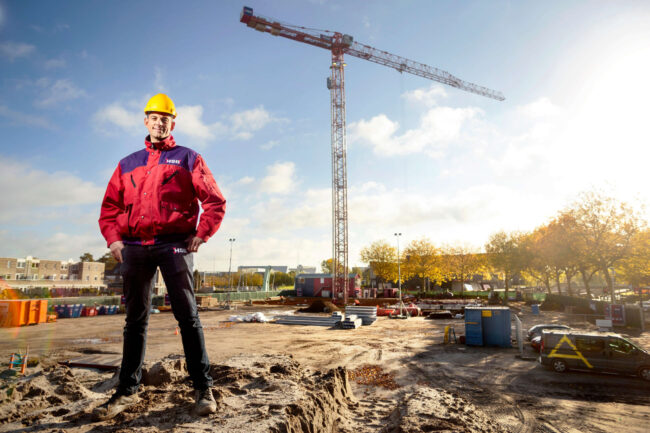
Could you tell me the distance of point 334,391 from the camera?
19.6 feet

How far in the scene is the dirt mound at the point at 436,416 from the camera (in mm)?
5062

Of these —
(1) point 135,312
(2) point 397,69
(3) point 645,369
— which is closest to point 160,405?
(1) point 135,312

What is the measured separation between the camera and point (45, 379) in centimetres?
522

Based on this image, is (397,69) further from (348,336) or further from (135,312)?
(135,312)

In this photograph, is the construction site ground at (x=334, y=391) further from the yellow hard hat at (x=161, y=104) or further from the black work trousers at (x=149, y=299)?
the yellow hard hat at (x=161, y=104)

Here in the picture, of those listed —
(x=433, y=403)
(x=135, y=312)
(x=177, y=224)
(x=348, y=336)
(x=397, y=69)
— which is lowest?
(x=348, y=336)

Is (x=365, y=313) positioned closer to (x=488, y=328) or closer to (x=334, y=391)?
→ (x=488, y=328)

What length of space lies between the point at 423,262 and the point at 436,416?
206 feet

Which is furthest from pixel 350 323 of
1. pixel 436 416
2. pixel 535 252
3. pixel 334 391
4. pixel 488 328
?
pixel 535 252

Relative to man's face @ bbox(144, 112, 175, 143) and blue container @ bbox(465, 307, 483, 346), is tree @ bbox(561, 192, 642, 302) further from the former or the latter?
man's face @ bbox(144, 112, 175, 143)

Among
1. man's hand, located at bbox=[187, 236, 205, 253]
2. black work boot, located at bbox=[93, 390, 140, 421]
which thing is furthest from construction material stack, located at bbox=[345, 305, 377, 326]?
man's hand, located at bbox=[187, 236, 205, 253]

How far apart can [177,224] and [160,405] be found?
2.21 metres

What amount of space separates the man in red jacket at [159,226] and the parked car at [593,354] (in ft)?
45.6

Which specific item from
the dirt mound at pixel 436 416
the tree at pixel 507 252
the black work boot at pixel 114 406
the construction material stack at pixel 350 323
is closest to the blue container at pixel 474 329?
the construction material stack at pixel 350 323
